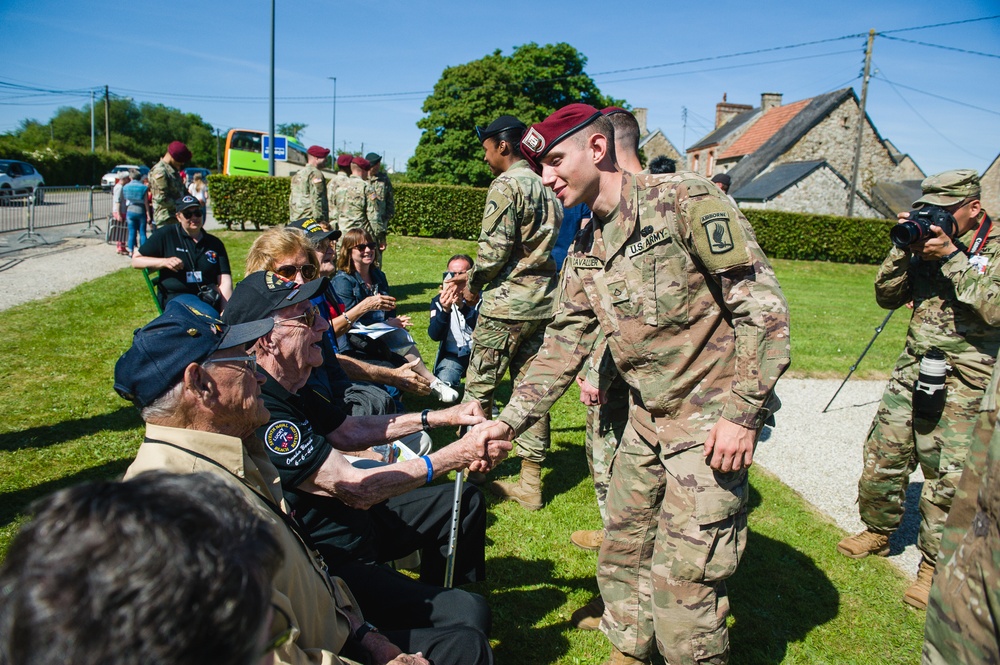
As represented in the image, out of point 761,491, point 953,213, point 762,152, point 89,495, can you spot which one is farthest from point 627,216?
point 762,152

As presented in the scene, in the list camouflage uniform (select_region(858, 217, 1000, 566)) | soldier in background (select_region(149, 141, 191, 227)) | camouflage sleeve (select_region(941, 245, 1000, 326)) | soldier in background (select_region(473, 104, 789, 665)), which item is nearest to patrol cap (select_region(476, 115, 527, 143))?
soldier in background (select_region(473, 104, 789, 665))

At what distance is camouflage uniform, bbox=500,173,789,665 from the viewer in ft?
7.97

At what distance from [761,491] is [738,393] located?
312 cm

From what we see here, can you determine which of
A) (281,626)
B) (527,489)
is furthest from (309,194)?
(281,626)

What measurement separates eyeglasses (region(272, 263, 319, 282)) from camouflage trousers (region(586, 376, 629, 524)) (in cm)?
194

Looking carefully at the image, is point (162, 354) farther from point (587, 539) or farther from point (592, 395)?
point (587, 539)

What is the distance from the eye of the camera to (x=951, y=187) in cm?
392

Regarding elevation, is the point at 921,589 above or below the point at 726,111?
below

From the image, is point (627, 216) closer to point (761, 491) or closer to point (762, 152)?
point (761, 491)

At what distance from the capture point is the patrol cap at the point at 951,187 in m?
3.89

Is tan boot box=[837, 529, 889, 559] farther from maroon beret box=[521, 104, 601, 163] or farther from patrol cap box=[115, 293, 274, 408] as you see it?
patrol cap box=[115, 293, 274, 408]

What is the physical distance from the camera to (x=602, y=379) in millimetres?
3512

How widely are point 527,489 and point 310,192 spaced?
8219mm

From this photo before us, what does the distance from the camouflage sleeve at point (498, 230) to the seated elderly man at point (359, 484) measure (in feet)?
5.90
